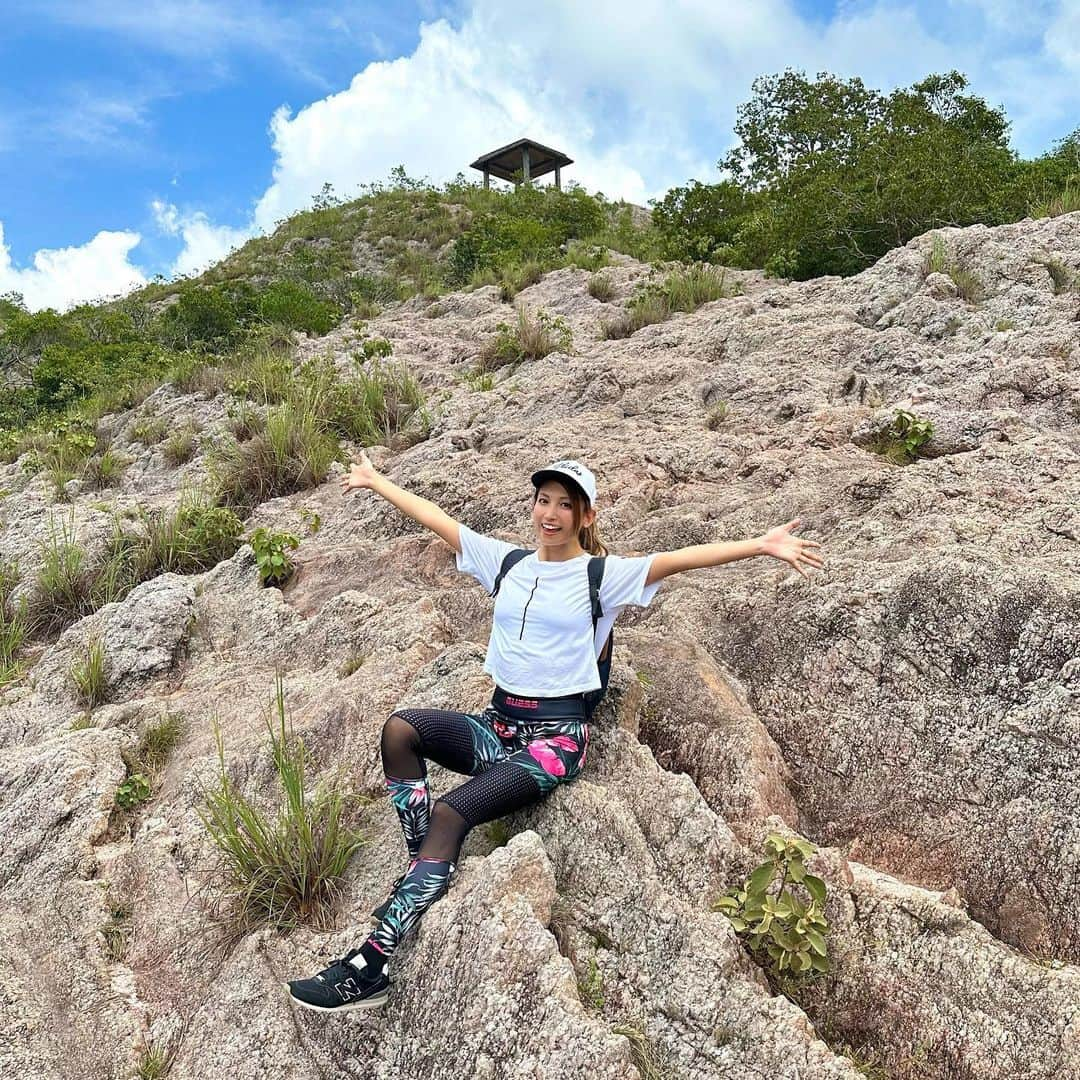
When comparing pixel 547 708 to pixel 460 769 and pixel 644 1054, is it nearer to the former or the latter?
pixel 460 769

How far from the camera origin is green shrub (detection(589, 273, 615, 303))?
11031mm

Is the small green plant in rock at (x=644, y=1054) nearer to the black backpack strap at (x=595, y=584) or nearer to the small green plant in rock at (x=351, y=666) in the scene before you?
the black backpack strap at (x=595, y=584)

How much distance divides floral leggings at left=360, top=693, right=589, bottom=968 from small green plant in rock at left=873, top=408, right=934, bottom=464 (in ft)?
9.64

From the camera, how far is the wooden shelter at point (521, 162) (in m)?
30.4

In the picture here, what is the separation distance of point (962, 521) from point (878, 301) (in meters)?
4.04

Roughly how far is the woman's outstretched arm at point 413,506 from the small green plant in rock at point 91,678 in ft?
7.24

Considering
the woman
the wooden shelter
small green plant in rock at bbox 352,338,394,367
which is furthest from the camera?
the wooden shelter

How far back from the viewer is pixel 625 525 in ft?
17.2

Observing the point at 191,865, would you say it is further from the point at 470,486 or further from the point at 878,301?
the point at 878,301

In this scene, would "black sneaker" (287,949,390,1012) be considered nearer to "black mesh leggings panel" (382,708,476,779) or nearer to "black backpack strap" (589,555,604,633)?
"black mesh leggings panel" (382,708,476,779)

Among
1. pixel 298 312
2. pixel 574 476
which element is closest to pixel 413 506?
pixel 574 476

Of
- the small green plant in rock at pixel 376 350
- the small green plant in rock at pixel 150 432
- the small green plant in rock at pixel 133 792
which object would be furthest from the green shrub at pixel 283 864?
the small green plant in rock at pixel 376 350

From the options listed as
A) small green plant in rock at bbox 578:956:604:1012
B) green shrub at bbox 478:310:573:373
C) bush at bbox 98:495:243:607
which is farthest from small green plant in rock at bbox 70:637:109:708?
green shrub at bbox 478:310:573:373

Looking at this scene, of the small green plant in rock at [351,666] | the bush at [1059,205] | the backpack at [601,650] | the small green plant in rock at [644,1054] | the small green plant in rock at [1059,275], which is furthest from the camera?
the bush at [1059,205]
